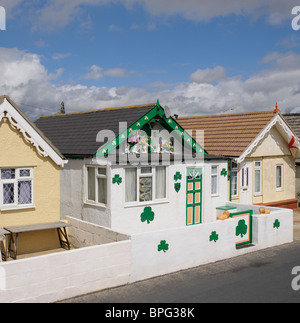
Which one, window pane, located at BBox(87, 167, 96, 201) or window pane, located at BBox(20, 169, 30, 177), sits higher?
window pane, located at BBox(20, 169, 30, 177)

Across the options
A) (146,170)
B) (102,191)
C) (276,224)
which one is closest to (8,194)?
(102,191)

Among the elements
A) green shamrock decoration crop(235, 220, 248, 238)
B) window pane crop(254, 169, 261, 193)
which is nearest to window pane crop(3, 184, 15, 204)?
green shamrock decoration crop(235, 220, 248, 238)

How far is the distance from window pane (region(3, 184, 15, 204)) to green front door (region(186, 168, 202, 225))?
6670 millimetres

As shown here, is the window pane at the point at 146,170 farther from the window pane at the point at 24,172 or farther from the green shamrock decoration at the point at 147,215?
the window pane at the point at 24,172

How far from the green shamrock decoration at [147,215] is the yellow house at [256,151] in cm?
554

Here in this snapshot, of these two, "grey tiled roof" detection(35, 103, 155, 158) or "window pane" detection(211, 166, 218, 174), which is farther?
"window pane" detection(211, 166, 218, 174)

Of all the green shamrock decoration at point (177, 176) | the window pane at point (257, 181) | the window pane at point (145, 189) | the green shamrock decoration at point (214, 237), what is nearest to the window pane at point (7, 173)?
the window pane at point (145, 189)

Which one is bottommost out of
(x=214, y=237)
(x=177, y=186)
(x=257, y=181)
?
(x=214, y=237)

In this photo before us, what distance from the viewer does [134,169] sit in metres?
14.5

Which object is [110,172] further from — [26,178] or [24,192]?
[24,192]

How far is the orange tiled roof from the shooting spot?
19.7m

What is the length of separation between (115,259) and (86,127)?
736 cm

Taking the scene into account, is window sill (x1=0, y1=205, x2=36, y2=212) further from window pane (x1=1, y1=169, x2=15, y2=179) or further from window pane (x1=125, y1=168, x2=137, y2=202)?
window pane (x1=125, y1=168, x2=137, y2=202)

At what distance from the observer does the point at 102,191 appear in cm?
1430
